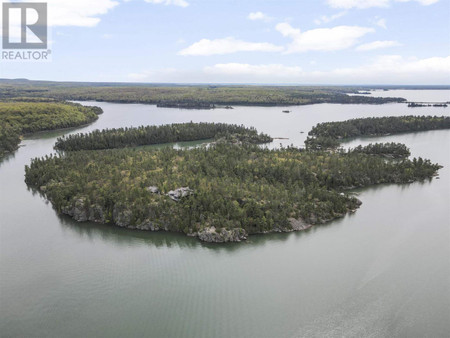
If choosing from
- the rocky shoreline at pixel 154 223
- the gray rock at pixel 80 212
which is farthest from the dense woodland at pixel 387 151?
the gray rock at pixel 80 212

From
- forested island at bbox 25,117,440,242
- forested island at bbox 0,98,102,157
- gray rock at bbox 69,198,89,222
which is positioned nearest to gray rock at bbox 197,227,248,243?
forested island at bbox 25,117,440,242

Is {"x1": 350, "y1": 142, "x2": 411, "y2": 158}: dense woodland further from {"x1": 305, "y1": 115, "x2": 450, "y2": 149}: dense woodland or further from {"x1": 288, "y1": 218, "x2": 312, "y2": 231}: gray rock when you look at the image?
{"x1": 288, "y1": 218, "x2": 312, "y2": 231}: gray rock

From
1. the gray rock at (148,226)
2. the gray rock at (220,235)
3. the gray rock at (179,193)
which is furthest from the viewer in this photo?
the gray rock at (179,193)

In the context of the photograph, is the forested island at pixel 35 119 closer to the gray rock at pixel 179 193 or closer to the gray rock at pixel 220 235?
the gray rock at pixel 179 193

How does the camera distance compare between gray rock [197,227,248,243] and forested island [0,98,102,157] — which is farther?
forested island [0,98,102,157]

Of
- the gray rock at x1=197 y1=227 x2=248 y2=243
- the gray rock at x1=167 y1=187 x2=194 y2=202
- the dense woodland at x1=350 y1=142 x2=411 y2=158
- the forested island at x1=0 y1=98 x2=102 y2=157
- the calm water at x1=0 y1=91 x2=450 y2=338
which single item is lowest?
the calm water at x1=0 y1=91 x2=450 y2=338

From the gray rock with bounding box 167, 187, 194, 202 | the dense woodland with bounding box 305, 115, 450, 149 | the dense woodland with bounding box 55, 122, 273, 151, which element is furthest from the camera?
the dense woodland with bounding box 305, 115, 450, 149

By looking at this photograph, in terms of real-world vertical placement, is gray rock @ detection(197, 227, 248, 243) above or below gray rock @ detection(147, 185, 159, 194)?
below

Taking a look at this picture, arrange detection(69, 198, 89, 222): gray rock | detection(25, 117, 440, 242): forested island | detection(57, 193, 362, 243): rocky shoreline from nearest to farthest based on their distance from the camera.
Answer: detection(57, 193, 362, 243): rocky shoreline → detection(25, 117, 440, 242): forested island → detection(69, 198, 89, 222): gray rock
